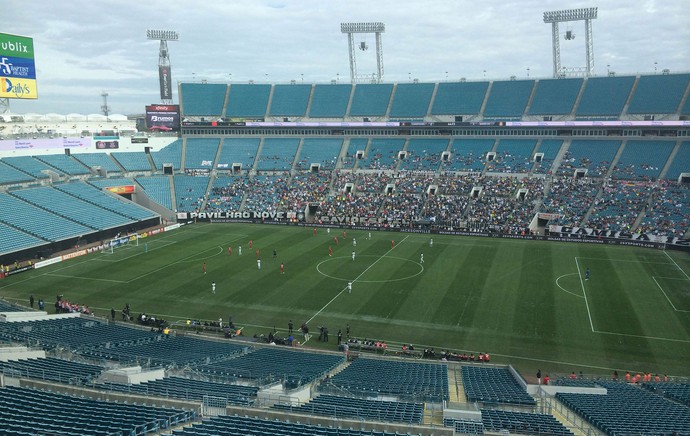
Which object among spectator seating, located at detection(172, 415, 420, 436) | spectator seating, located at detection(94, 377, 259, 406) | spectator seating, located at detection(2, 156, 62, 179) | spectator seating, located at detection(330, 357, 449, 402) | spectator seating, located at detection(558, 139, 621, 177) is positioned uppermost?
spectator seating, located at detection(2, 156, 62, 179)

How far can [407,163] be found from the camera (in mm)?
71875

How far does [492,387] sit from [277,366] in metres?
8.93

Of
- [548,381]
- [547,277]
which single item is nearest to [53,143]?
[547,277]

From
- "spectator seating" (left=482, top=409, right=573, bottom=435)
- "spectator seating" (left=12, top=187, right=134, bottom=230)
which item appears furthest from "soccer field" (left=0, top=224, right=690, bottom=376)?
"spectator seating" (left=482, top=409, right=573, bottom=435)

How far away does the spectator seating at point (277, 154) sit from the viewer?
74.5 metres

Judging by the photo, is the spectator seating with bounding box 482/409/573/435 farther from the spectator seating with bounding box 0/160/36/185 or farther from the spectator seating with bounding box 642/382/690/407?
the spectator seating with bounding box 0/160/36/185

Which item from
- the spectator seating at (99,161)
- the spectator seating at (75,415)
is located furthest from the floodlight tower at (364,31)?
the spectator seating at (75,415)

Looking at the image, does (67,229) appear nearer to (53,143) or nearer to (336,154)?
(53,143)

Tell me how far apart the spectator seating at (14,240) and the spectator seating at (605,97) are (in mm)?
64536

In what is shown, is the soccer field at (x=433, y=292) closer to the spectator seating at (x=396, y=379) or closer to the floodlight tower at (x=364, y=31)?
the spectator seating at (x=396, y=379)

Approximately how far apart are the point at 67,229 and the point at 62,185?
39.9 ft

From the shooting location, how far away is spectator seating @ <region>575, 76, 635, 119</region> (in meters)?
67.1

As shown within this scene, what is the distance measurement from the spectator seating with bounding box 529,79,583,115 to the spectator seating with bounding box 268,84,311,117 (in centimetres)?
3443

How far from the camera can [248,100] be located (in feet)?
273
